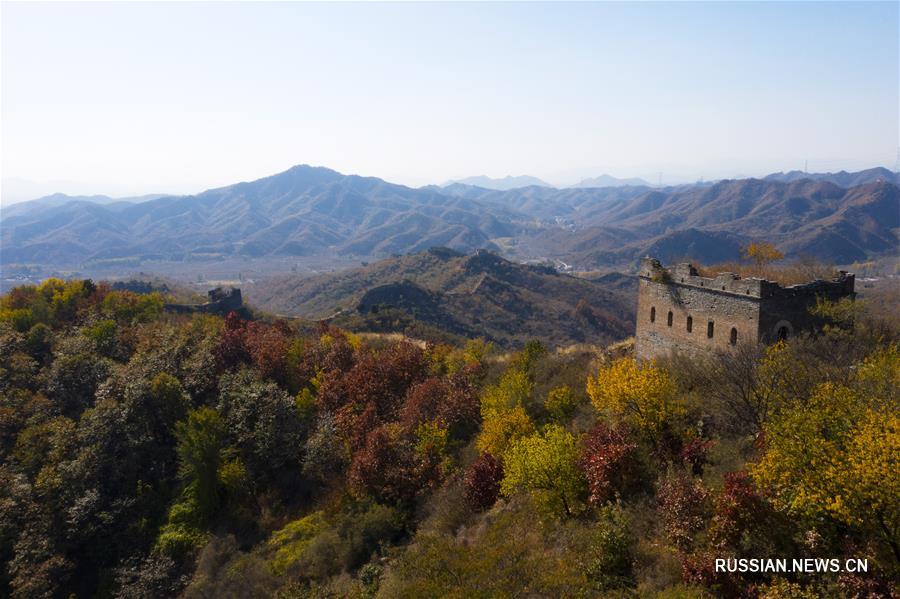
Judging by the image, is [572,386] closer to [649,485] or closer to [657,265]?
[657,265]

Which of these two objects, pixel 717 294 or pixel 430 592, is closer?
pixel 430 592

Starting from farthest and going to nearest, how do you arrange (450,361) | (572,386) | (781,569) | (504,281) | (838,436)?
(504,281)
(450,361)
(572,386)
(838,436)
(781,569)

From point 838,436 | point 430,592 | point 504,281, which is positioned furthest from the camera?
point 504,281

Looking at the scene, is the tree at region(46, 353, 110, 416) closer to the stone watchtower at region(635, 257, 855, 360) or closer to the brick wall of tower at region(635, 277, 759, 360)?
the brick wall of tower at region(635, 277, 759, 360)

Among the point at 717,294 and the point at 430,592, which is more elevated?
the point at 717,294

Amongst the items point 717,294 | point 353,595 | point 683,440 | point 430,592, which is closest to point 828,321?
point 717,294

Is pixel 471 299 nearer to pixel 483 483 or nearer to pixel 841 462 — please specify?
pixel 483 483
